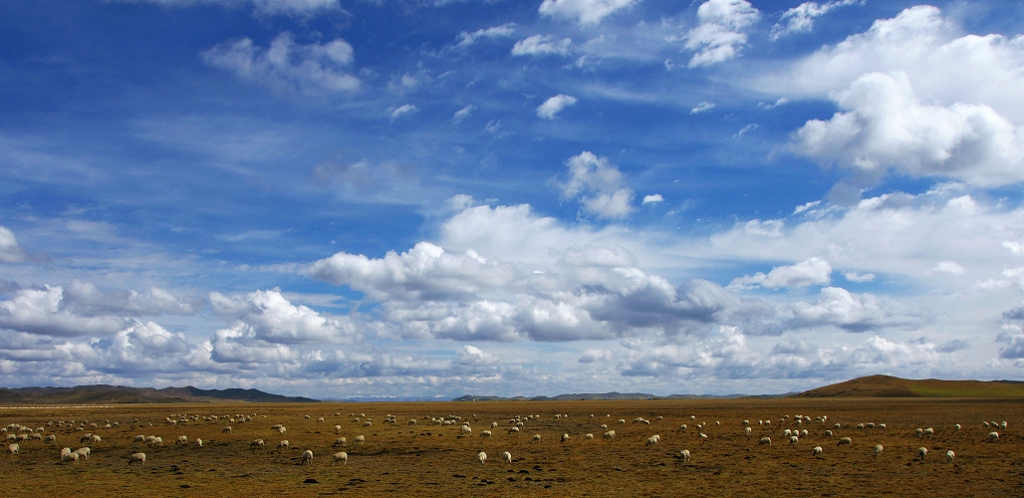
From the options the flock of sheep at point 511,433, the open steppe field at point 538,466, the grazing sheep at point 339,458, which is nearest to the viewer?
the open steppe field at point 538,466

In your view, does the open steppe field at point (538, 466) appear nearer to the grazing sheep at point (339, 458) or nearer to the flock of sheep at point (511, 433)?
the flock of sheep at point (511, 433)

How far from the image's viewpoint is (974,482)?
23.2m

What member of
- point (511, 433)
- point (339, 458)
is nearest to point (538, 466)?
point (339, 458)

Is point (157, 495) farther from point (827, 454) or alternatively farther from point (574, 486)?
point (827, 454)

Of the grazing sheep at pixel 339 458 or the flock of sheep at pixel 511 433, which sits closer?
the grazing sheep at pixel 339 458

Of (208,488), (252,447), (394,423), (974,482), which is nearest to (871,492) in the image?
(974,482)

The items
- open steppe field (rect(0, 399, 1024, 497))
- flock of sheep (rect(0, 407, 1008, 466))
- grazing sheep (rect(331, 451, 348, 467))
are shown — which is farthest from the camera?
flock of sheep (rect(0, 407, 1008, 466))

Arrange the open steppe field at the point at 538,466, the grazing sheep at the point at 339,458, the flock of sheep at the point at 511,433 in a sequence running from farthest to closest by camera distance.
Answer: the flock of sheep at the point at 511,433 < the grazing sheep at the point at 339,458 < the open steppe field at the point at 538,466

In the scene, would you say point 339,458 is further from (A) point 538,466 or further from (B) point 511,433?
(B) point 511,433

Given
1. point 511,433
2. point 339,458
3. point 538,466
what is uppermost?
point 339,458

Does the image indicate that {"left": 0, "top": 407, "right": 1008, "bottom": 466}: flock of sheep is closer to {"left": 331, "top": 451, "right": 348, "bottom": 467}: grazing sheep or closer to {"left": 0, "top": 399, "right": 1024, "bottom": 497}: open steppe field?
{"left": 331, "top": 451, "right": 348, "bottom": 467}: grazing sheep

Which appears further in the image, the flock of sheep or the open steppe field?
the flock of sheep

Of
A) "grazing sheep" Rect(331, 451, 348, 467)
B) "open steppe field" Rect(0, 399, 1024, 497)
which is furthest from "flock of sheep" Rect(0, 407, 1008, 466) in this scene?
"open steppe field" Rect(0, 399, 1024, 497)

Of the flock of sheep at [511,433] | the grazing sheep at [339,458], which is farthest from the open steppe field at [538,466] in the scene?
the grazing sheep at [339,458]
